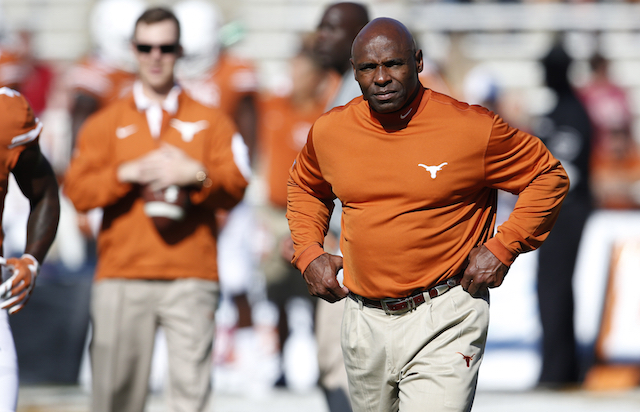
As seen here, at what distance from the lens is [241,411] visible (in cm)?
678

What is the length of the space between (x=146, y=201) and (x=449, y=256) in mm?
1880

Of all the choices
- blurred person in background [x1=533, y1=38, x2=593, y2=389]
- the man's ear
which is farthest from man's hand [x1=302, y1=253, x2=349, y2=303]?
blurred person in background [x1=533, y1=38, x2=593, y2=389]

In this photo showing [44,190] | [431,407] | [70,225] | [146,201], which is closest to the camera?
[431,407]

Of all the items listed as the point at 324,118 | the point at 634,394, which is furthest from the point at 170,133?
the point at 634,394

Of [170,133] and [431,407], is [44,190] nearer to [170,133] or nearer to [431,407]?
[170,133]

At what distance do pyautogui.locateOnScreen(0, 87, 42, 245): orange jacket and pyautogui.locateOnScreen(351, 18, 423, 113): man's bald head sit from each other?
1.38 metres

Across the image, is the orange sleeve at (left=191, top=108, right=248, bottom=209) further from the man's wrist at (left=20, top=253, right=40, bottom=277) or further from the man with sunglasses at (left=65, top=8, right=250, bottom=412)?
the man's wrist at (left=20, top=253, right=40, bottom=277)

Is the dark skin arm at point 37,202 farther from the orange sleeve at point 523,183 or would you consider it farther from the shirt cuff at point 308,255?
the orange sleeve at point 523,183

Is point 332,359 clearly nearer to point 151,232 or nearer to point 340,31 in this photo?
point 151,232

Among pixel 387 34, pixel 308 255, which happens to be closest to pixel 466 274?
pixel 308 255

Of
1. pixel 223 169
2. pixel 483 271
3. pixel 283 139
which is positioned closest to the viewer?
pixel 483 271

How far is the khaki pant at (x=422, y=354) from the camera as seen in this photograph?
349cm

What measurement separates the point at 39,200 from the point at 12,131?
410 millimetres

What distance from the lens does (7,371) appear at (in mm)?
3484
